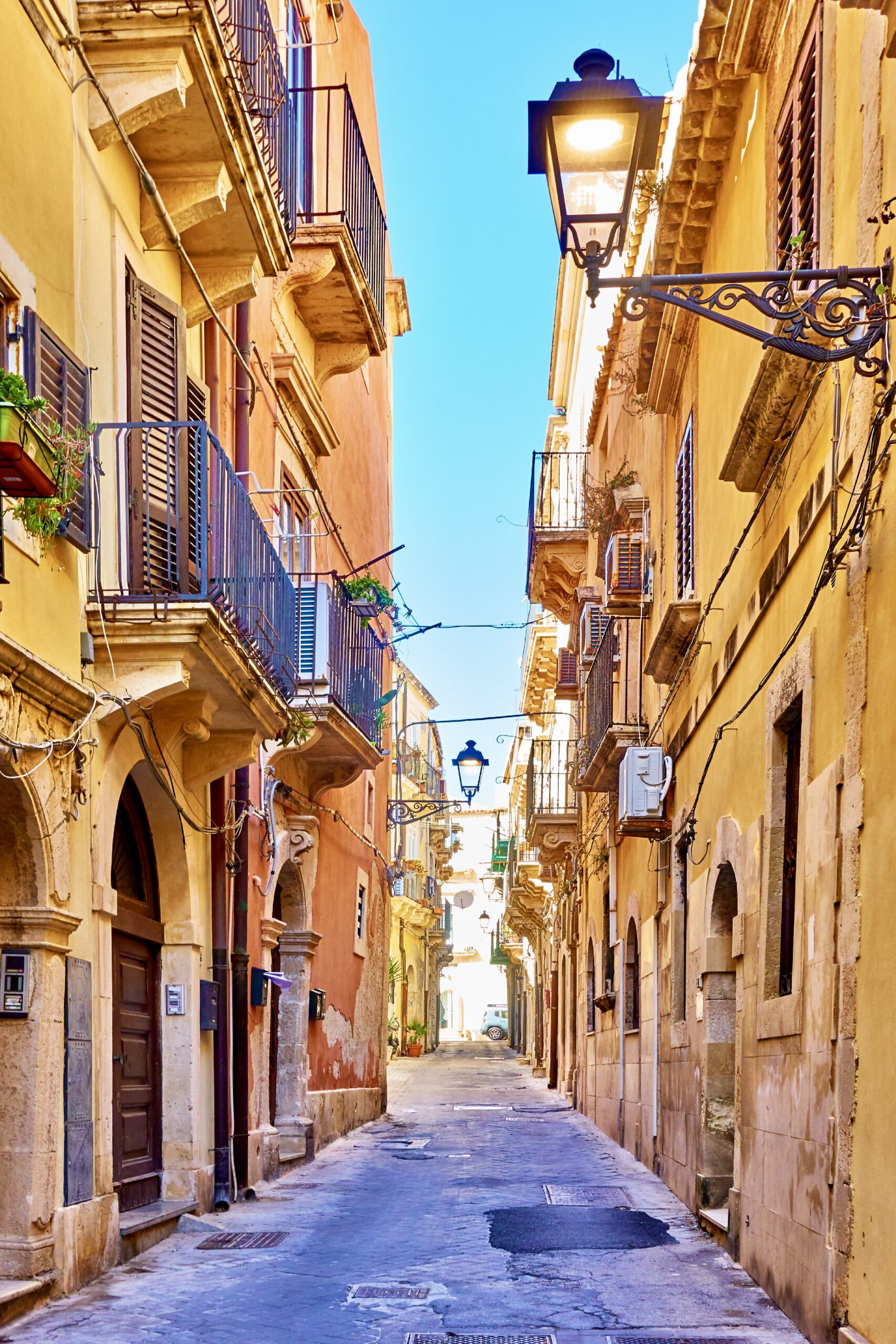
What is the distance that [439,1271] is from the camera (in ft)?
30.2

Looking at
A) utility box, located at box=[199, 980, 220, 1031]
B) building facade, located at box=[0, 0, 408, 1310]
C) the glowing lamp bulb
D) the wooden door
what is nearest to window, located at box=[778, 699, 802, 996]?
building facade, located at box=[0, 0, 408, 1310]

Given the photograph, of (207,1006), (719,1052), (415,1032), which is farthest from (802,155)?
(415,1032)

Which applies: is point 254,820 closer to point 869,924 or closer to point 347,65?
point 869,924

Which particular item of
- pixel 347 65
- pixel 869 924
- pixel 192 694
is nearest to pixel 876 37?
pixel 869 924

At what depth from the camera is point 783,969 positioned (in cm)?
863

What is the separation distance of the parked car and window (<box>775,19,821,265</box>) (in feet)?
235

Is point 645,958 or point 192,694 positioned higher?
point 192,694

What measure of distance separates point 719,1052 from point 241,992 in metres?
4.21

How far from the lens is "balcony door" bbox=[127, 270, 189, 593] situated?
31.2 feet

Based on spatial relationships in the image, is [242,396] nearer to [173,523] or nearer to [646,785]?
[173,523]

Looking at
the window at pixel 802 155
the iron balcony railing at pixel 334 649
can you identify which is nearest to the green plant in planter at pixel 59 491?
the window at pixel 802 155

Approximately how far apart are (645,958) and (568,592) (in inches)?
448

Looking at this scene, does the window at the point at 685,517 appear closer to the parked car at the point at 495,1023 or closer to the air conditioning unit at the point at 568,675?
the air conditioning unit at the point at 568,675

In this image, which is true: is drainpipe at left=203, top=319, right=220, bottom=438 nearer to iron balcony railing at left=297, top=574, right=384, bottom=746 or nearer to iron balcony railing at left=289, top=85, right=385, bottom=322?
iron balcony railing at left=297, top=574, right=384, bottom=746
